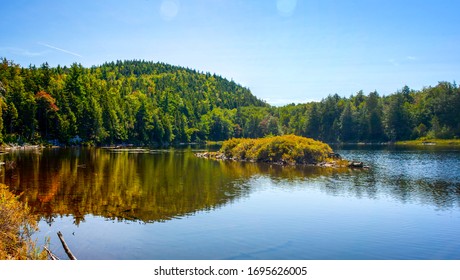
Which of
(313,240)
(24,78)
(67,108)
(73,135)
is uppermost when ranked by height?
(24,78)

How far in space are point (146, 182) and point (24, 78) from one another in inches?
3622

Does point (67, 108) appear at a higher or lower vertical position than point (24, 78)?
lower

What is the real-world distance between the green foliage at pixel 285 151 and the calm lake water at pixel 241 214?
2268 centimetres

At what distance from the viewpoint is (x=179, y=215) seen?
107 feet

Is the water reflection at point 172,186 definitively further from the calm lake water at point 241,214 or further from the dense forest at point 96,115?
the dense forest at point 96,115

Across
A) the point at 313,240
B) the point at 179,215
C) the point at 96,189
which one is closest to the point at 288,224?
the point at 313,240

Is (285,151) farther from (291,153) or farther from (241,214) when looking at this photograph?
(241,214)

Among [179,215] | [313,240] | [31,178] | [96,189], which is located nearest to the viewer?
[313,240]

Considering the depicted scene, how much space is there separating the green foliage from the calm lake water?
22684mm

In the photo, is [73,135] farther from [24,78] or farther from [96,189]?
[96,189]

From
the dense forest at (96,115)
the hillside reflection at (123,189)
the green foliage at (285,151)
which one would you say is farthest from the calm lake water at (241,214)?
the dense forest at (96,115)

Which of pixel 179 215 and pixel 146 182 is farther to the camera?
pixel 146 182

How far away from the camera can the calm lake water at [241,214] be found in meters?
24.2

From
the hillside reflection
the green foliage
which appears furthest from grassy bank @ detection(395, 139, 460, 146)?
the hillside reflection
